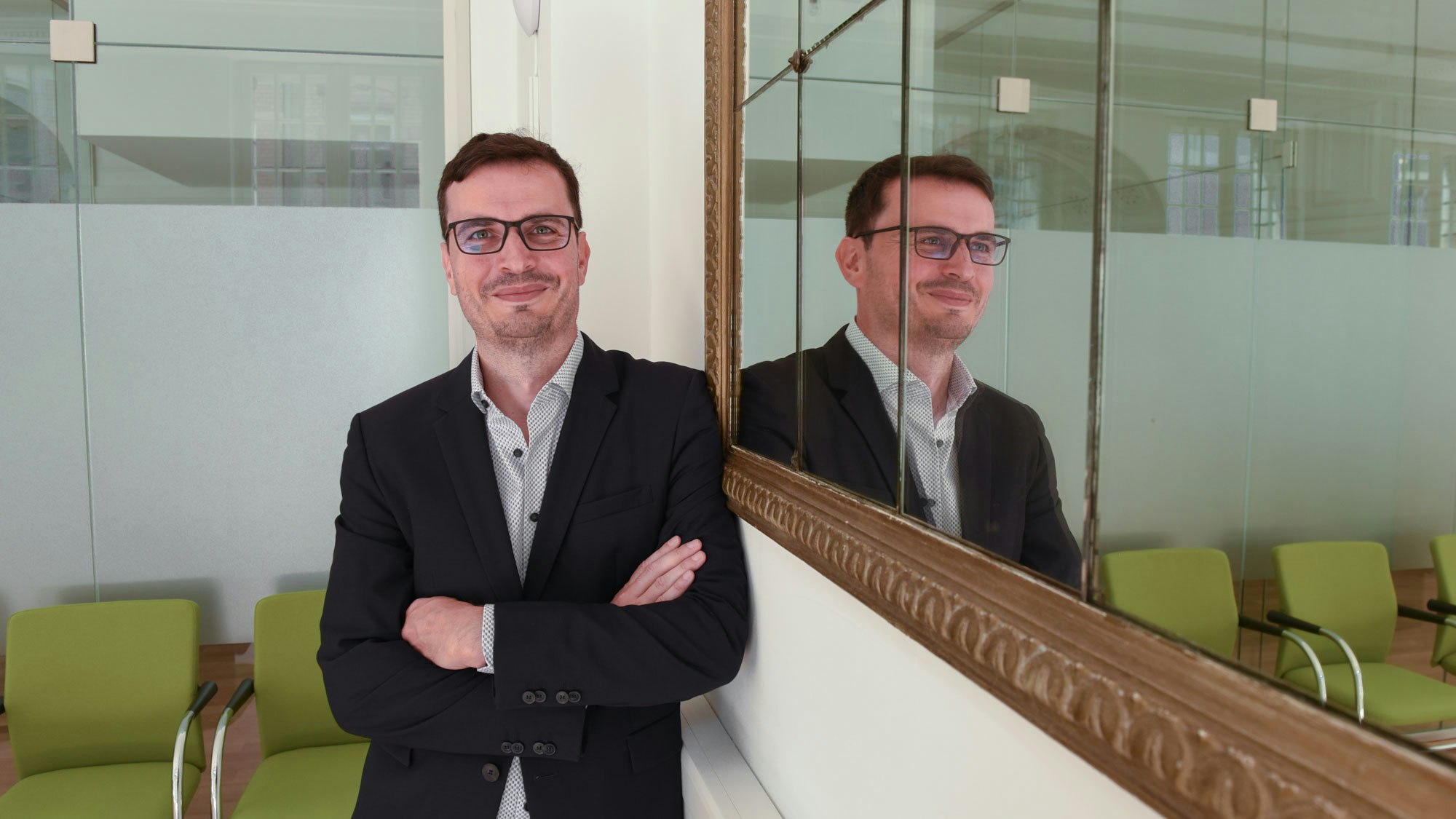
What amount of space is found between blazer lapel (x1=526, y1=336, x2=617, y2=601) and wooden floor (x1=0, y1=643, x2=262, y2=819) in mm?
2207

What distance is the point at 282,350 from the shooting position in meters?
3.28

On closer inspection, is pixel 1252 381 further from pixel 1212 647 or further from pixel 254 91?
pixel 254 91

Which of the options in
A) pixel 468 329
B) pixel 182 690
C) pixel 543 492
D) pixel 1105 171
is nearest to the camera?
pixel 1105 171

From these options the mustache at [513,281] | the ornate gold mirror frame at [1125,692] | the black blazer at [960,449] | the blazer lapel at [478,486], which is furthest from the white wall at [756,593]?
the blazer lapel at [478,486]

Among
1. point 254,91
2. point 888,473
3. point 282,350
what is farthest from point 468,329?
point 888,473

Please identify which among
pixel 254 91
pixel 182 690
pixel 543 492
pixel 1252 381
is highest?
pixel 254 91

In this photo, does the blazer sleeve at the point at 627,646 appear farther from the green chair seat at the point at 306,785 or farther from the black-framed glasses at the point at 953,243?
the green chair seat at the point at 306,785

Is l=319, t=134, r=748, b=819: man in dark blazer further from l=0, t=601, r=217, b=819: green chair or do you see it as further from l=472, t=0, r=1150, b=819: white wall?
l=0, t=601, r=217, b=819: green chair

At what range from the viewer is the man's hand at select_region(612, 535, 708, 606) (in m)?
1.71

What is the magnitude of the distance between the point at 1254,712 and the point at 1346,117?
1.09 ft

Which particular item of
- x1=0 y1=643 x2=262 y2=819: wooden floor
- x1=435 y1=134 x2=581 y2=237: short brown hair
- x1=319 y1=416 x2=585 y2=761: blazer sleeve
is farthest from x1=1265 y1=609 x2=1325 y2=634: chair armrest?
x1=0 y1=643 x2=262 y2=819: wooden floor

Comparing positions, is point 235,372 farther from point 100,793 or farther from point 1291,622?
point 1291,622

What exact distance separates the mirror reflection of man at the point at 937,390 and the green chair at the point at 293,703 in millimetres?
2338

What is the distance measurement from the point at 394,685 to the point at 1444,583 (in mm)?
1642
